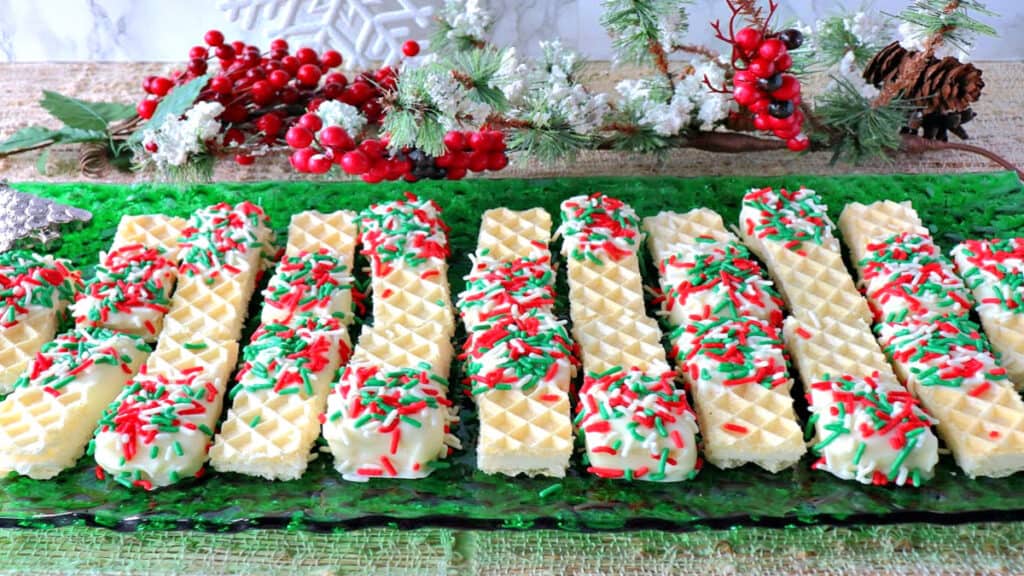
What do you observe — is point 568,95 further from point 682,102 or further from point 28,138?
point 28,138

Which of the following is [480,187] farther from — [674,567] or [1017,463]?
[1017,463]

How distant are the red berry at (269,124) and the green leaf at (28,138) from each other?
89cm

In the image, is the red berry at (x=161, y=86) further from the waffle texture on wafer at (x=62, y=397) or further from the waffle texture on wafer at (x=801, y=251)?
the waffle texture on wafer at (x=801, y=251)

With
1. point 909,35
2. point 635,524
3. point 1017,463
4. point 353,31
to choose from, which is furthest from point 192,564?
point 353,31

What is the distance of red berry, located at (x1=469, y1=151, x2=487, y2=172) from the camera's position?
366cm

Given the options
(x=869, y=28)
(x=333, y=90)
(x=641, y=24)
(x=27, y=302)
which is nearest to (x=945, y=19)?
(x=869, y=28)

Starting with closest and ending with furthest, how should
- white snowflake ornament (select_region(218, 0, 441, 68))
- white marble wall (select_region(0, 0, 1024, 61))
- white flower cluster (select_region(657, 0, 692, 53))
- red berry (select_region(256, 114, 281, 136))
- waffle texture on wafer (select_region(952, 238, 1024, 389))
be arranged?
waffle texture on wafer (select_region(952, 238, 1024, 389)), white flower cluster (select_region(657, 0, 692, 53)), red berry (select_region(256, 114, 281, 136)), white snowflake ornament (select_region(218, 0, 441, 68)), white marble wall (select_region(0, 0, 1024, 61))

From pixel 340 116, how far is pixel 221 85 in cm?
66

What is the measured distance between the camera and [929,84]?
3.85 metres

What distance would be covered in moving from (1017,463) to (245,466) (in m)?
2.04

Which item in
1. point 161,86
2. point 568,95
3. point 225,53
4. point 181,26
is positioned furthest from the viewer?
point 181,26

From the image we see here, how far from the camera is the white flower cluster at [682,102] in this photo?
3.73 metres

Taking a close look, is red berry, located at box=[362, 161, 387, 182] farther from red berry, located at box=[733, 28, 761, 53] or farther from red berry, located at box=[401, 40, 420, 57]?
red berry, located at box=[733, 28, 761, 53]

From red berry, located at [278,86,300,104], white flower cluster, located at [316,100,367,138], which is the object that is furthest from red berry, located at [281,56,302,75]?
white flower cluster, located at [316,100,367,138]
